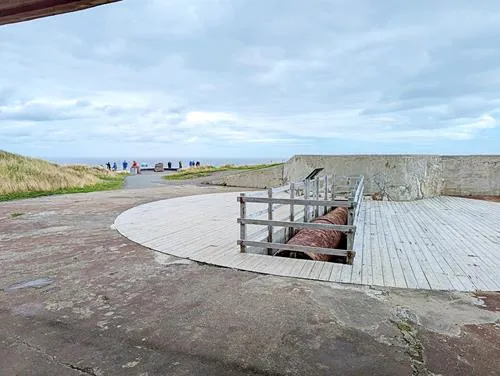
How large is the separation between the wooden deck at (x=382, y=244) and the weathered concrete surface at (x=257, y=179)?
6676mm

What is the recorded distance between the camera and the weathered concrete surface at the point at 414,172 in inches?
464

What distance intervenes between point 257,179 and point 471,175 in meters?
8.92

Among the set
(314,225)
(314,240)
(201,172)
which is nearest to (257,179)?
(201,172)

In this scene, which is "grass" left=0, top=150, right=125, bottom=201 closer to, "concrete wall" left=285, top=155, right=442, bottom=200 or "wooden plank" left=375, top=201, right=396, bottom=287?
"concrete wall" left=285, top=155, right=442, bottom=200

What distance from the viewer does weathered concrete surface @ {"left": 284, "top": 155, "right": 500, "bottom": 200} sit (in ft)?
38.7

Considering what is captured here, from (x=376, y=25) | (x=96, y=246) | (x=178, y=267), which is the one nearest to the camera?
(x=178, y=267)

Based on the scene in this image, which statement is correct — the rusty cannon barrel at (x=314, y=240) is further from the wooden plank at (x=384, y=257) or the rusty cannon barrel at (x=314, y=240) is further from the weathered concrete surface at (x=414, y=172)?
the weathered concrete surface at (x=414, y=172)

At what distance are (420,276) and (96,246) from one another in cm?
483

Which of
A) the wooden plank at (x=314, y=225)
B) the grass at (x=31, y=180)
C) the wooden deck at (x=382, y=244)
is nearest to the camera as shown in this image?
the wooden deck at (x=382, y=244)

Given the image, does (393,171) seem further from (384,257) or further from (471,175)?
(384,257)

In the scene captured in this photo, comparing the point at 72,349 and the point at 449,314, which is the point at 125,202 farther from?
the point at 449,314

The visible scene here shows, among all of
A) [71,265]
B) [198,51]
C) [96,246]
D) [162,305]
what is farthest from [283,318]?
[198,51]

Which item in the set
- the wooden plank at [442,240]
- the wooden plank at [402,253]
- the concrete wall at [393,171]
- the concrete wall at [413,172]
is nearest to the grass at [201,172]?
the concrete wall at [413,172]

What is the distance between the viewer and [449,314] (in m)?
3.28
